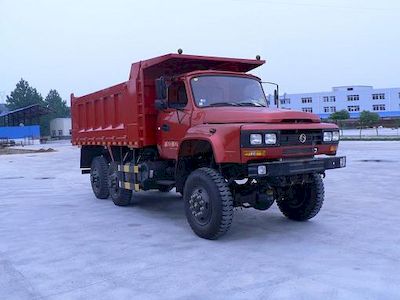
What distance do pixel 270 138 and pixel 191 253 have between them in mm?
1851

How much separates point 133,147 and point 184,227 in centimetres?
211

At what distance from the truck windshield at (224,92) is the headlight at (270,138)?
4.78 feet

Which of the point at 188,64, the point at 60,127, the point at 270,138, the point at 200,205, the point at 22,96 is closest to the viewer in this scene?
the point at 270,138

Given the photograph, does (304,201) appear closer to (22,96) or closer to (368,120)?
(368,120)

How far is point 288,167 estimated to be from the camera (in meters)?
6.77

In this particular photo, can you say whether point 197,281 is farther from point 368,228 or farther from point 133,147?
point 133,147

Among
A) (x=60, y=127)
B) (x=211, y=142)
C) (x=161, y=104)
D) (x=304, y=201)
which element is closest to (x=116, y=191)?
(x=161, y=104)

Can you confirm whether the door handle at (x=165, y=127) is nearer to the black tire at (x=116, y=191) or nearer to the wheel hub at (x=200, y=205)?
the wheel hub at (x=200, y=205)

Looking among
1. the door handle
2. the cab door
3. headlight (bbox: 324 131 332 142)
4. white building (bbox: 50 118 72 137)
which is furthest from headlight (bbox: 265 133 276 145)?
white building (bbox: 50 118 72 137)

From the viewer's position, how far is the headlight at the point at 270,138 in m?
6.66

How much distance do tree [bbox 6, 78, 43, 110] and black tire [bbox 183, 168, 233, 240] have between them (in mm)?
108942

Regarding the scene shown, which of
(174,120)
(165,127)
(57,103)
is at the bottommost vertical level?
(165,127)

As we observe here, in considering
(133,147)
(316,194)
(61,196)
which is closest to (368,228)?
(316,194)

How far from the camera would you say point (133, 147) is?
9500mm
